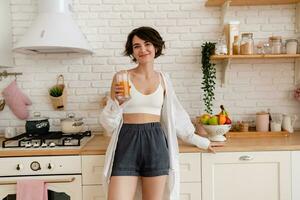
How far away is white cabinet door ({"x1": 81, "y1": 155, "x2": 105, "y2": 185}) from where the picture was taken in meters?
1.99

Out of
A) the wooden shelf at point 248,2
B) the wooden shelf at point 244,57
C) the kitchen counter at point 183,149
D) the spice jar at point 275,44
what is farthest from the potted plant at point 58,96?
the spice jar at point 275,44

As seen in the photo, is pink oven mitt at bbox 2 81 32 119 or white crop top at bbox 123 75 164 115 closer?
white crop top at bbox 123 75 164 115

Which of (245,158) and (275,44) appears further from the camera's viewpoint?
(275,44)

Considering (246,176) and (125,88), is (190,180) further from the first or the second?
(125,88)

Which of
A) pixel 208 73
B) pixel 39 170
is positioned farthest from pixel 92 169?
pixel 208 73

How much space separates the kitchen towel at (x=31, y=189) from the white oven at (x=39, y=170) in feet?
0.12

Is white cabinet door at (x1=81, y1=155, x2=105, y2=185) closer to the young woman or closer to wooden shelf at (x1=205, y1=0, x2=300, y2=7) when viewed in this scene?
the young woman

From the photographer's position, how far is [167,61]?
256 centimetres

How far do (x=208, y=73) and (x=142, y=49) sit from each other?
0.82 meters

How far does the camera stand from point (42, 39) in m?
2.14

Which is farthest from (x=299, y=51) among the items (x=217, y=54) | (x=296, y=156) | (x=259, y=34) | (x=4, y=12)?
(x=4, y=12)

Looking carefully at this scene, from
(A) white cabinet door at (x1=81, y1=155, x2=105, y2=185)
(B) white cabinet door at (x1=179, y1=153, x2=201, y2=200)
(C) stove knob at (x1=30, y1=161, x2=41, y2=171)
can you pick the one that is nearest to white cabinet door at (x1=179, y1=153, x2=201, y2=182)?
(B) white cabinet door at (x1=179, y1=153, x2=201, y2=200)

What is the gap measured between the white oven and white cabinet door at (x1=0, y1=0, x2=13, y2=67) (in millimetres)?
812

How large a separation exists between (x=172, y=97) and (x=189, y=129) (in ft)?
0.77
